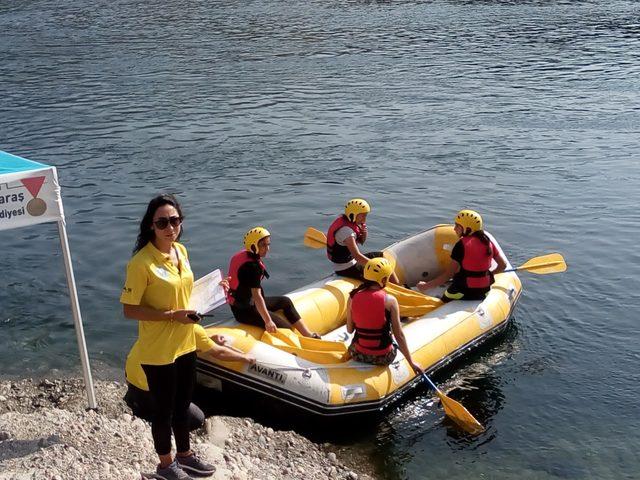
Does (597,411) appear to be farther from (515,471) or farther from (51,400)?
(51,400)

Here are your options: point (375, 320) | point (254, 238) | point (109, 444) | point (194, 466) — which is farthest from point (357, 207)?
point (194, 466)

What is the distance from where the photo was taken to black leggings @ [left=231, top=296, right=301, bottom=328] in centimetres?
862

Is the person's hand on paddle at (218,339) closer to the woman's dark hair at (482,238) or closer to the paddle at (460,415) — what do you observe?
the paddle at (460,415)

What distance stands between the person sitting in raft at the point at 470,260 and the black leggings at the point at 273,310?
2.05m

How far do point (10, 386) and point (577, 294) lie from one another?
7.32 meters

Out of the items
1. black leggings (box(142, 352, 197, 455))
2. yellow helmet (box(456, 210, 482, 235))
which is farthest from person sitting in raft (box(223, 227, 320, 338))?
black leggings (box(142, 352, 197, 455))

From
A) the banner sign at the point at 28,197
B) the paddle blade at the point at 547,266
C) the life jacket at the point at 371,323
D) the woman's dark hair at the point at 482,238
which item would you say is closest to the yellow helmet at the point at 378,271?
the life jacket at the point at 371,323

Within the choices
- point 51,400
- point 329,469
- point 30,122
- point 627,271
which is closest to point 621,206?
point 627,271

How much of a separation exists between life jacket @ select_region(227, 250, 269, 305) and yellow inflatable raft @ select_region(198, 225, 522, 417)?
0.32 meters

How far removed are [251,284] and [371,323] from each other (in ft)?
4.38

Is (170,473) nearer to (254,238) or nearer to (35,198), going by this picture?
(35,198)

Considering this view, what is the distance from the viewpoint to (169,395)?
5.40 m

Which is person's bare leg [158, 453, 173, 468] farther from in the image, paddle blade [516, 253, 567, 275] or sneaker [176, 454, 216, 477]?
paddle blade [516, 253, 567, 275]

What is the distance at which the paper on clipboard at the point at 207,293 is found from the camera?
23.1 ft
